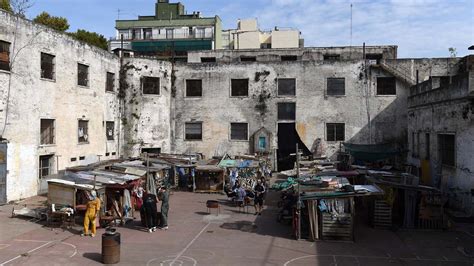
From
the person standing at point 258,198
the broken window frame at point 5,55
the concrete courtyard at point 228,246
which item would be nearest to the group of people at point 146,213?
the concrete courtyard at point 228,246

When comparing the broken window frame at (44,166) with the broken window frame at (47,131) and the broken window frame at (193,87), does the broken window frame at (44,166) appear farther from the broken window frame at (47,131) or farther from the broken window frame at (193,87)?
the broken window frame at (193,87)

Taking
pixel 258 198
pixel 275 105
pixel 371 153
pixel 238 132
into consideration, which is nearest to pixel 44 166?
pixel 258 198

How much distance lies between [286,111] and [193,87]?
766 centimetres

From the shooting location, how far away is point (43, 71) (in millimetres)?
23438

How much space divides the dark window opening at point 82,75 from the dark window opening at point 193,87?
9.01 meters

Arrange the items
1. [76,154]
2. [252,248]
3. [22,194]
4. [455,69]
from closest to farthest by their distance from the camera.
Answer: [252,248] < [22,194] < [76,154] < [455,69]

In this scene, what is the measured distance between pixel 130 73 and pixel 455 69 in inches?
959

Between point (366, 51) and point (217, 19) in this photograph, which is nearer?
point (366, 51)

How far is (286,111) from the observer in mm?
33406

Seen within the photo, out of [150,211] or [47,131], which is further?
[47,131]

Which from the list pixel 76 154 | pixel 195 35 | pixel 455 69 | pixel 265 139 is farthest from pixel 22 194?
pixel 195 35

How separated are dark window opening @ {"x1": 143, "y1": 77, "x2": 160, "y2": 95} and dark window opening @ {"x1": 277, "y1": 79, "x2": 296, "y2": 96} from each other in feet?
31.0

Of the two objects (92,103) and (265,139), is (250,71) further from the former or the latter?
(92,103)

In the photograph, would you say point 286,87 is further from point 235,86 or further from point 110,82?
point 110,82
